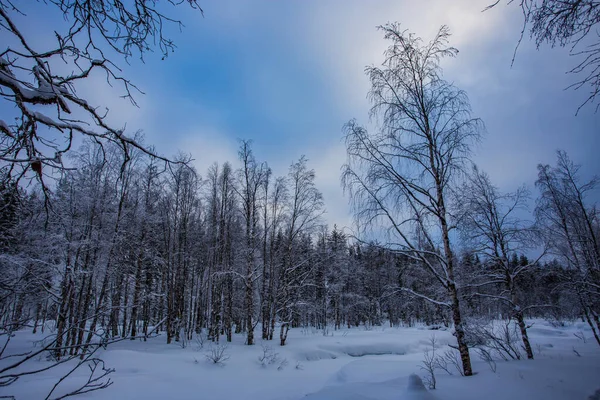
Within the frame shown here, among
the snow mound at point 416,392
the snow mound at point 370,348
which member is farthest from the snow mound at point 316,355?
the snow mound at point 416,392

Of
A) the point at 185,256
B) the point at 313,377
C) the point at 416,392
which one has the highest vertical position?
the point at 185,256

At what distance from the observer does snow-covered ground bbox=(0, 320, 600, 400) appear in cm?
498

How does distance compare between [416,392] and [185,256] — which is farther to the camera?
[185,256]

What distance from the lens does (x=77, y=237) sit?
1237 cm

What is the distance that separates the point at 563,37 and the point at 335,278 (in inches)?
1197

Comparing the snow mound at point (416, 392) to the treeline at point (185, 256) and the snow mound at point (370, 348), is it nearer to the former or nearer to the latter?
the treeline at point (185, 256)

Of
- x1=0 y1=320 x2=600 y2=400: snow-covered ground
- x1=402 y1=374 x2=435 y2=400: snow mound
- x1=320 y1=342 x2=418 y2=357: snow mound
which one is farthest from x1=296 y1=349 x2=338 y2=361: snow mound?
x1=402 y1=374 x2=435 y2=400: snow mound

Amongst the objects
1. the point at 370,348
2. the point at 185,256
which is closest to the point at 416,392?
the point at 370,348

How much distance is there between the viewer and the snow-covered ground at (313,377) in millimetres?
4980

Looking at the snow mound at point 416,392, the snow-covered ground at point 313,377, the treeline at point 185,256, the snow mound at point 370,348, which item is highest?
the treeline at point 185,256

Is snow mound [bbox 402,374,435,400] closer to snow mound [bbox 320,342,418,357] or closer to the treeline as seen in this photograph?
the treeline

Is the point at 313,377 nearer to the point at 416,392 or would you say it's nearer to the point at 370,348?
the point at 416,392

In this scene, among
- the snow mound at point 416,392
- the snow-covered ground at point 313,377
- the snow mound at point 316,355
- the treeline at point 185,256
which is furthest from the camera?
the snow mound at point 316,355

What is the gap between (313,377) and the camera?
1016cm
